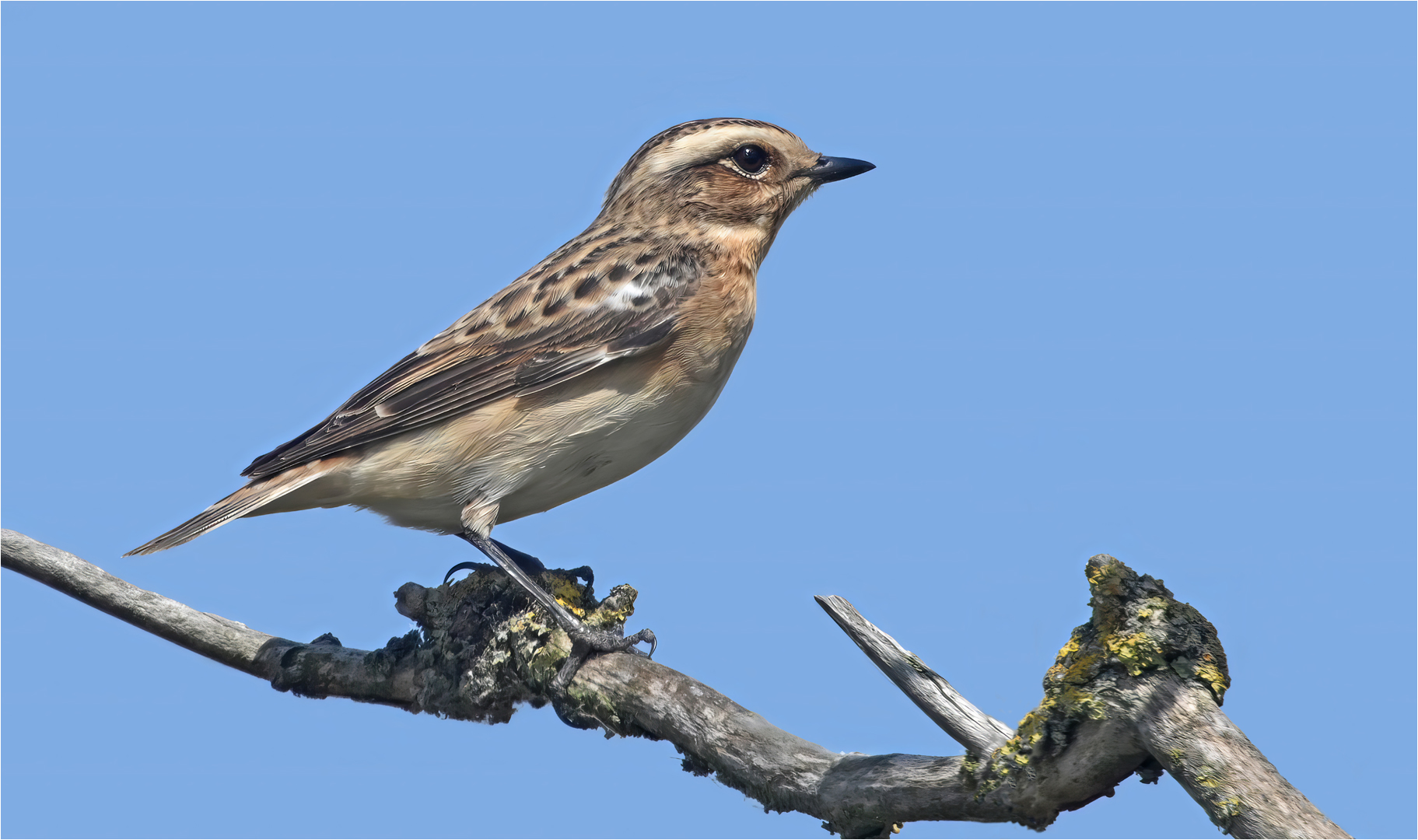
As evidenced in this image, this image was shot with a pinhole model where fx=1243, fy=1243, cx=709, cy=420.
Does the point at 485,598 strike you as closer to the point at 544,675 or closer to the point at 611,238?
the point at 544,675

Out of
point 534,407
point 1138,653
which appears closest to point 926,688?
point 1138,653

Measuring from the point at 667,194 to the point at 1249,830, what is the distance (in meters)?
6.90

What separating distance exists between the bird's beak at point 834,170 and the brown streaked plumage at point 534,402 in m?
1.04

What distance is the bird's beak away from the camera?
10.7 m

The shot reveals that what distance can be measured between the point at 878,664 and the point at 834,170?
211 inches

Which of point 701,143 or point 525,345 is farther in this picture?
point 701,143

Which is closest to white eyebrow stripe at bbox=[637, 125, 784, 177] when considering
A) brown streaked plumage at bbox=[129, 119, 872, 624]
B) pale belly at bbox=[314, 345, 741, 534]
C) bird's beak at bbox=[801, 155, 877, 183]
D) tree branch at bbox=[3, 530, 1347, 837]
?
bird's beak at bbox=[801, 155, 877, 183]

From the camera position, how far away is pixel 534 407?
362 inches

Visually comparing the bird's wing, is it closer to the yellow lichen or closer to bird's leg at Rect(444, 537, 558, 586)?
bird's leg at Rect(444, 537, 558, 586)

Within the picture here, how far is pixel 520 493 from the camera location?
31.0 ft

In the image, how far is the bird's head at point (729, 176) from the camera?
10453 millimetres

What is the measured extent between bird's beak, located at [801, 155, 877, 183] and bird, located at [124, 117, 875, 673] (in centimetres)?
105

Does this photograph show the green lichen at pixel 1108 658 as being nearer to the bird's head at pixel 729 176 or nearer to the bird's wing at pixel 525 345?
the bird's wing at pixel 525 345

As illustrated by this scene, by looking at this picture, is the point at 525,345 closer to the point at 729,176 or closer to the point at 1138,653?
the point at 729,176
